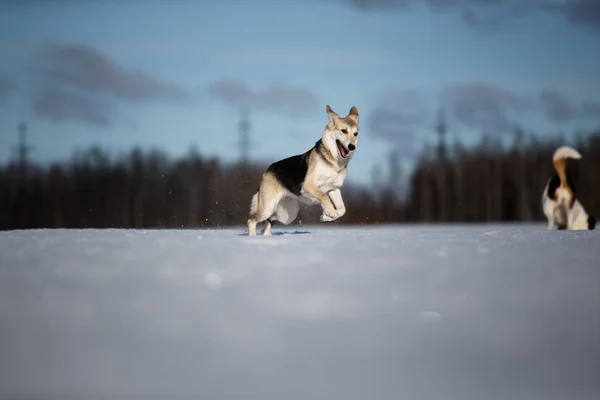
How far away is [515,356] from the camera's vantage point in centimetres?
471

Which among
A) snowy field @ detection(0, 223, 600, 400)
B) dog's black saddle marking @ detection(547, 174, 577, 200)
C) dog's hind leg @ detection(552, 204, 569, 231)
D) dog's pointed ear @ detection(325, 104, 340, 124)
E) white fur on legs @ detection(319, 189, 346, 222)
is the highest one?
dog's pointed ear @ detection(325, 104, 340, 124)

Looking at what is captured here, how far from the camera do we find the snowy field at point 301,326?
13.9 feet

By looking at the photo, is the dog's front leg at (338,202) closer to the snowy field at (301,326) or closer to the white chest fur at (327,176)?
the white chest fur at (327,176)

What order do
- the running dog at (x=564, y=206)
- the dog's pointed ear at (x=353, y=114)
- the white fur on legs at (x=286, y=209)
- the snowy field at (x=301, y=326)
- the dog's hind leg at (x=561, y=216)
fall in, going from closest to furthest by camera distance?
the snowy field at (x=301, y=326), the dog's pointed ear at (x=353, y=114), the white fur on legs at (x=286, y=209), the running dog at (x=564, y=206), the dog's hind leg at (x=561, y=216)

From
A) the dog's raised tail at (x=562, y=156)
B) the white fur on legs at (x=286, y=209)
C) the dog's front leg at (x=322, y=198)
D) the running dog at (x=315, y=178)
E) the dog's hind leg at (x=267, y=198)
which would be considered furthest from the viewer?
the dog's raised tail at (x=562, y=156)

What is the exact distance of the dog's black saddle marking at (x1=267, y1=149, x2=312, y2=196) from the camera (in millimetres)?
11727

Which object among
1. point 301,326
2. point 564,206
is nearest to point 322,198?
point 564,206

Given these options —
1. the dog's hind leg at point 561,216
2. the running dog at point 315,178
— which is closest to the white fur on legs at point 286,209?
the running dog at point 315,178

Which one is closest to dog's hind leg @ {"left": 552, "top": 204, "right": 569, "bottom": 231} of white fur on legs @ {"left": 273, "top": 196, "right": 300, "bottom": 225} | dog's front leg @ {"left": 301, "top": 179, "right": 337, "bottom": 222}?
dog's front leg @ {"left": 301, "top": 179, "right": 337, "bottom": 222}

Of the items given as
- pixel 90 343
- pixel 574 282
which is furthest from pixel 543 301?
pixel 90 343

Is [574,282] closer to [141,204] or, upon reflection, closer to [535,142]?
[141,204]

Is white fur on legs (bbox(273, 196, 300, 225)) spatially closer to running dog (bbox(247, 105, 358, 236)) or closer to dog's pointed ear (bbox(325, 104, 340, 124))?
running dog (bbox(247, 105, 358, 236))

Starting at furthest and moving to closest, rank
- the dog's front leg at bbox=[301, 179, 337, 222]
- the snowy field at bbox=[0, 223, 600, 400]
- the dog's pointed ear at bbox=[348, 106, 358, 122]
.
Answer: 1. the dog's pointed ear at bbox=[348, 106, 358, 122]
2. the dog's front leg at bbox=[301, 179, 337, 222]
3. the snowy field at bbox=[0, 223, 600, 400]

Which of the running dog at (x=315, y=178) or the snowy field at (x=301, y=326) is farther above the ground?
the running dog at (x=315, y=178)
